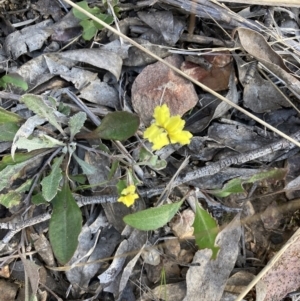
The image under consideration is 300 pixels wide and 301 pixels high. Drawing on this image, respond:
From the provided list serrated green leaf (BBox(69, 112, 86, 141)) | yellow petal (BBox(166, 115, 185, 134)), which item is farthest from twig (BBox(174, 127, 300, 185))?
serrated green leaf (BBox(69, 112, 86, 141))

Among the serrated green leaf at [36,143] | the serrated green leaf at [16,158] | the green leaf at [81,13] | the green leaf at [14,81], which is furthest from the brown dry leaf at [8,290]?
the green leaf at [81,13]

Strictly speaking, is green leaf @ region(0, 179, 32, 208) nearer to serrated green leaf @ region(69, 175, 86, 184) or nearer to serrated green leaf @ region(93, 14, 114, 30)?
serrated green leaf @ region(69, 175, 86, 184)

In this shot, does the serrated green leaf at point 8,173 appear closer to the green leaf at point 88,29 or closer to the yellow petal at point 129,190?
the yellow petal at point 129,190

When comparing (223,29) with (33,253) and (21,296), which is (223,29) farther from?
(21,296)

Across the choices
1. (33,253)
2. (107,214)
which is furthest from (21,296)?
(107,214)

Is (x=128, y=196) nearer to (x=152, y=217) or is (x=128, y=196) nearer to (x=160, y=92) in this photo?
(x=152, y=217)

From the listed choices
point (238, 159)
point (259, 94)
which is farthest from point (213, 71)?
point (238, 159)
